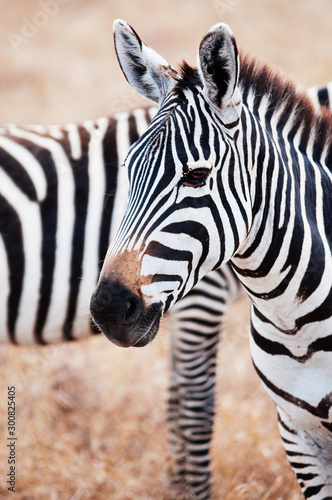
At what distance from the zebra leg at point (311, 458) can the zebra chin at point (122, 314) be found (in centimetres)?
116

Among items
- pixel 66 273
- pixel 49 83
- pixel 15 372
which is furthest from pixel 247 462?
pixel 49 83

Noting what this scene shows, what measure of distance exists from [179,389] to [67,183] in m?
1.99

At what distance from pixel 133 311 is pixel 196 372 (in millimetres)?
2367

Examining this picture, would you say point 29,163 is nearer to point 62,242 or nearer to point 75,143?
point 75,143

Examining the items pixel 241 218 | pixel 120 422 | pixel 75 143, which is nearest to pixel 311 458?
pixel 241 218

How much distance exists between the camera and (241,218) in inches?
91.6

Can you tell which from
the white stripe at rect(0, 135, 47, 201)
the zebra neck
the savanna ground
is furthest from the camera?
the savanna ground

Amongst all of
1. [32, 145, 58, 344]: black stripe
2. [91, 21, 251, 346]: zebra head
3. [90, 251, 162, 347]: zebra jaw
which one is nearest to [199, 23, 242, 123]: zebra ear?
[91, 21, 251, 346]: zebra head

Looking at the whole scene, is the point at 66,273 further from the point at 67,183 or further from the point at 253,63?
the point at 253,63

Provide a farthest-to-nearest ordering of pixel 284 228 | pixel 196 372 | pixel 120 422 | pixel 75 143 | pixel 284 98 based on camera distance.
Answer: pixel 120 422 < pixel 196 372 < pixel 75 143 < pixel 284 98 < pixel 284 228

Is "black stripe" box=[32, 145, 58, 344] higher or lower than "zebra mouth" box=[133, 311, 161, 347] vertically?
higher

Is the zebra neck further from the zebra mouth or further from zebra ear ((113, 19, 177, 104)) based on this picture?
the zebra mouth

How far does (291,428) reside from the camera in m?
2.87

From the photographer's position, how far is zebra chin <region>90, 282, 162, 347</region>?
2107 millimetres
